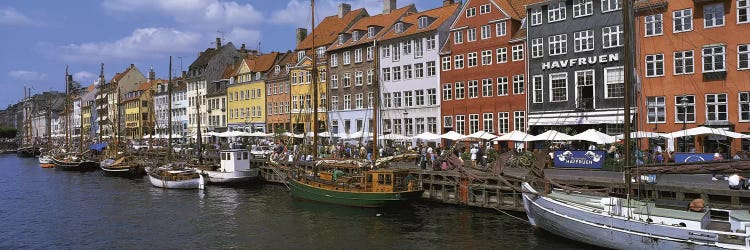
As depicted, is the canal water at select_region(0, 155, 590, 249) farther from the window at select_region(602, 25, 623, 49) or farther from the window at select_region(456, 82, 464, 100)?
the window at select_region(456, 82, 464, 100)

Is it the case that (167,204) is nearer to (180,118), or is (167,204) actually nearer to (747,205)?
(747,205)

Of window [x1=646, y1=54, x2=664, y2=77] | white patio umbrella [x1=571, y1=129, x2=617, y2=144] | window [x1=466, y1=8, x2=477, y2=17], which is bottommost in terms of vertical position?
white patio umbrella [x1=571, y1=129, x2=617, y2=144]

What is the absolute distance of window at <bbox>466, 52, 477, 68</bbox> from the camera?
52.8 meters

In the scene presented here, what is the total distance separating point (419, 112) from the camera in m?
58.3

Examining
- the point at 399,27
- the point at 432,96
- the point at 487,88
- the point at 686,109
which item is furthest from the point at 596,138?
the point at 399,27

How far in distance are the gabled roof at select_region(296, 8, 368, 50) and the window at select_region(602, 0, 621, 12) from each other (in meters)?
35.1

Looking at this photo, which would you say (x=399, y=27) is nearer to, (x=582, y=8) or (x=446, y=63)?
(x=446, y=63)

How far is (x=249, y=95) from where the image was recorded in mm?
83375

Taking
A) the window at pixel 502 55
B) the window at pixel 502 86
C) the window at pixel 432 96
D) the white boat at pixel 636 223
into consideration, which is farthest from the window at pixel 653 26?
the white boat at pixel 636 223

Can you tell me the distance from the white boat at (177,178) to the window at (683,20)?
119 feet

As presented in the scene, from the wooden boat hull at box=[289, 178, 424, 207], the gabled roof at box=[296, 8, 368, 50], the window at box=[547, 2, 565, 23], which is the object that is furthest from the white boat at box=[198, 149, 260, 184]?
the gabled roof at box=[296, 8, 368, 50]

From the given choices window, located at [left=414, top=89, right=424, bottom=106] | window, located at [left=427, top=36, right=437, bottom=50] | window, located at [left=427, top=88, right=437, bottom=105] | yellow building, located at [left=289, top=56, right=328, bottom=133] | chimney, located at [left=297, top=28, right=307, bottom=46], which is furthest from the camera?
chimney, located at [left=297, top=28, right=307, bottom=46]

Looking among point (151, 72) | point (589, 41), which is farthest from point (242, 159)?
point (151, 72)

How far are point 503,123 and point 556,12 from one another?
10277 mm
